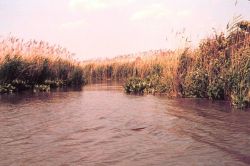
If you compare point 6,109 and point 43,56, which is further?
point 43,56

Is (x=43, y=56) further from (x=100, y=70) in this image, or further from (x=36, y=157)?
(x=36, y=157)

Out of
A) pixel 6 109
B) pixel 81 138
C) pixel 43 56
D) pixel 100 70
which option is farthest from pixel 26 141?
pixel 100 70

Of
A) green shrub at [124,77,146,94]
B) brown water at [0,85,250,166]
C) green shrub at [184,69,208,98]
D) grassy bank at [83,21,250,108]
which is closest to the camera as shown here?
brown water at [0,85,250,166]

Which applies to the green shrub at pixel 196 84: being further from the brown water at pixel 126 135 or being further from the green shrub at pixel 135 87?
the green shrub at pixel 135 87

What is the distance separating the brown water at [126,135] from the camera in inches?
261

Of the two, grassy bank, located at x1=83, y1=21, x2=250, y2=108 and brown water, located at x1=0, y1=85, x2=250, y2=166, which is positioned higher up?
grassy bank, located at x1=83, y1=21, x2=250, y2=108

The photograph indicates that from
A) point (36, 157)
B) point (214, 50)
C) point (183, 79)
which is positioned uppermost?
point (214, 50)

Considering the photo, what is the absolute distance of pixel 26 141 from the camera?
803 centimetres

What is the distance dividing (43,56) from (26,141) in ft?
54.9

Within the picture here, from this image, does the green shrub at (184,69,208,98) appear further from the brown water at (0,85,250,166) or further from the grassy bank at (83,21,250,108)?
the brown water at (0,85,250,166)

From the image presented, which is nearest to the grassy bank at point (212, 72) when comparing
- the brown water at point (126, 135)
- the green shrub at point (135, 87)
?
the green shrub at point (135, 87)

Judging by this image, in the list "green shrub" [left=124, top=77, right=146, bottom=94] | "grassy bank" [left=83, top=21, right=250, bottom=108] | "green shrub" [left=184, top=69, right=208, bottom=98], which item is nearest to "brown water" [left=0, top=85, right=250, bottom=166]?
"grassy bank" [left=83, top=21, right=250, bottom=108]

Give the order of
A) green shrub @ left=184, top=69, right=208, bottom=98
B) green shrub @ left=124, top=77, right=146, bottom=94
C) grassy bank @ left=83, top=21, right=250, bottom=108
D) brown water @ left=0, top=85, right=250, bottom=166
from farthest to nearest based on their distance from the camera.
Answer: green shrub @ left=124, top=77, right=146, bottom=94
green shrub @ left=184, top=69, right=208, bottom=98
grassy bank @ left=83, top=21, right=250, bottom=108
brown water @ left=0, top=85, right=250, bottom=166

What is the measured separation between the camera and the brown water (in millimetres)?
6625
